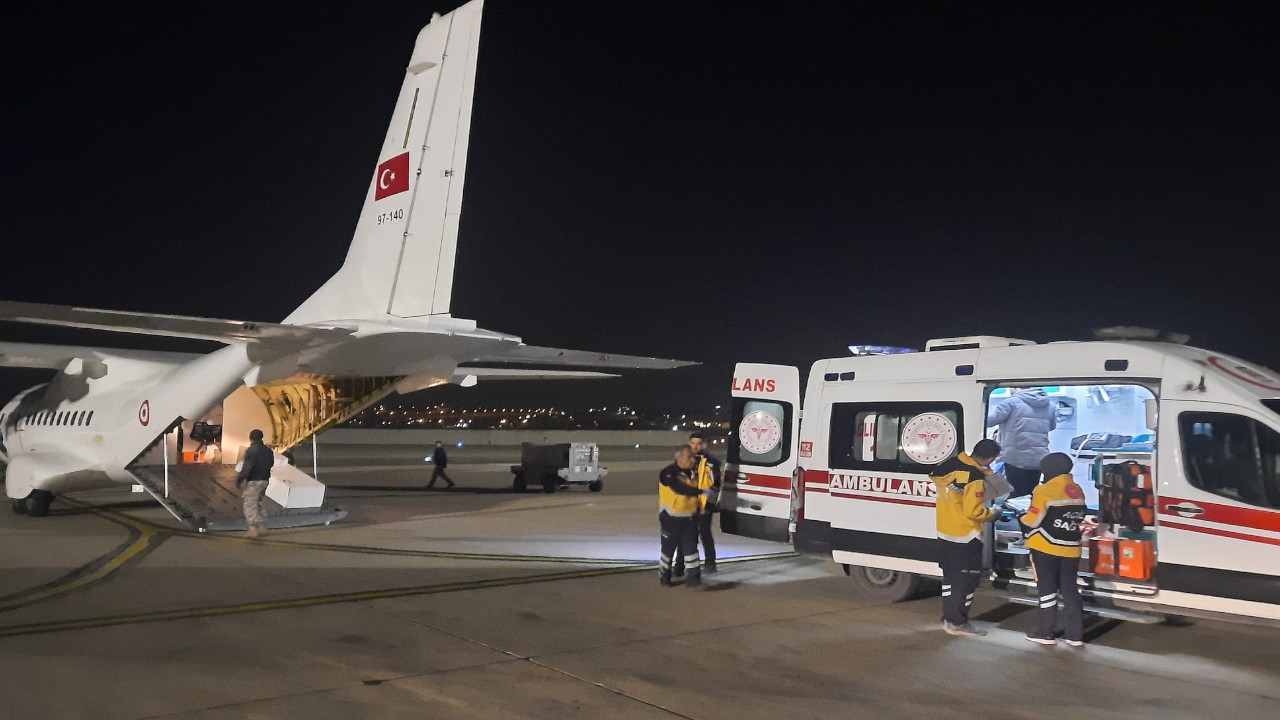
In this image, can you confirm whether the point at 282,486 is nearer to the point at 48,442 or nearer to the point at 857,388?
the point at 48,442

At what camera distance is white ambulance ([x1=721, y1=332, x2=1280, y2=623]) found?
708 cm

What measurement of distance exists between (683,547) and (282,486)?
8072mm

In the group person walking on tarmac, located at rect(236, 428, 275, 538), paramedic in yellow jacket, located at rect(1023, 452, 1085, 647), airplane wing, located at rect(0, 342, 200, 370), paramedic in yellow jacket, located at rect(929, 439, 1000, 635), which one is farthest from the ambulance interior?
airplane wing, located at rect(0, 342, 200, 370)

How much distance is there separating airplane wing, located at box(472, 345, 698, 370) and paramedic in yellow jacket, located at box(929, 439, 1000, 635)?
21.8ft

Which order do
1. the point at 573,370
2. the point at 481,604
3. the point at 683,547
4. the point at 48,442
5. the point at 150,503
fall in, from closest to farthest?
the point at 481,604
the point at 683,547
the point at 48,442
the point at 150,503
the point at 573,370

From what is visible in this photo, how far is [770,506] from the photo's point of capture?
10.3m

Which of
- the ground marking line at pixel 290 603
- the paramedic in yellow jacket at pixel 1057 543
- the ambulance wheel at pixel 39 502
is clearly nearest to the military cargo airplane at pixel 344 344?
the ambulance wheel at pixel 39 502

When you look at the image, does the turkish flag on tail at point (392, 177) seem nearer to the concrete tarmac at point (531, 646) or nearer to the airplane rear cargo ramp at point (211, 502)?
the concrete tarmac at point (531, 646)

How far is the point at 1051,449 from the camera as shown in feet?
36.2

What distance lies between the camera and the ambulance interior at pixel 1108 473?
7590 mm

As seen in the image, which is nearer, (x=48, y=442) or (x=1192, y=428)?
(x=1192, y=428)

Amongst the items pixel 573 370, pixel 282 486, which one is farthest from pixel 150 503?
pixel 573 370

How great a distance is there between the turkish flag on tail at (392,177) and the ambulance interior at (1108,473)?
27.5 feet

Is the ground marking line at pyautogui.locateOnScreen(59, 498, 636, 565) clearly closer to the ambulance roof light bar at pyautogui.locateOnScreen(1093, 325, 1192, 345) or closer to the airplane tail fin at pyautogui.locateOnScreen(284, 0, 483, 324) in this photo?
the airplane tail fin at pyautogui.locateOnScreen(284, 0, 483, 324)
